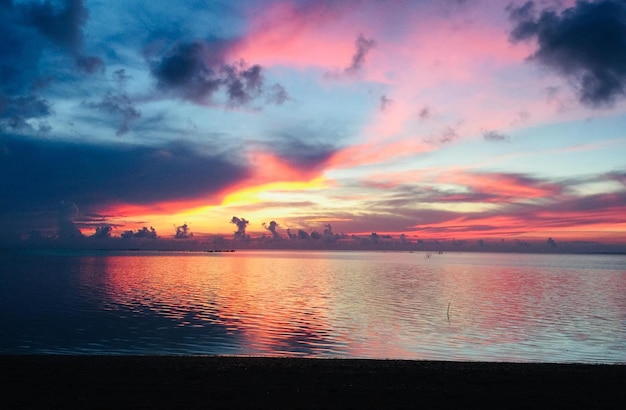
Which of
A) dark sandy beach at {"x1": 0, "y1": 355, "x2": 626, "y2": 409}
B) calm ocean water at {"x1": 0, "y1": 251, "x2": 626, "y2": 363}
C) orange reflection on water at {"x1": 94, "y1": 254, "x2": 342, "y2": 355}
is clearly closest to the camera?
dark sandy beach at {"x1": 0, "y1": 355, "x2": 626, "y2": 409}

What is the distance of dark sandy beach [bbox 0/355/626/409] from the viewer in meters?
18.3

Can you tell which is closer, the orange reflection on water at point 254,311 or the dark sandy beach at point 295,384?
the dark sandy beach at point 295,384

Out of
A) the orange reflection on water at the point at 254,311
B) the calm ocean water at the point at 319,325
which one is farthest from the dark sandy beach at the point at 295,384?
the orange reflection on water at the point at 254,311

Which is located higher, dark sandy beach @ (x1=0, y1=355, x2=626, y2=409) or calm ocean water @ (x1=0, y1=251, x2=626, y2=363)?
dark sandy beach @ (x1=0, y1=355, x2=626, y2=409)

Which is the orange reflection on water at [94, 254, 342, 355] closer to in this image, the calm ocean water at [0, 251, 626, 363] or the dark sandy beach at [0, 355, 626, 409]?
the calm ocean water at [0, 251, 626, 363]

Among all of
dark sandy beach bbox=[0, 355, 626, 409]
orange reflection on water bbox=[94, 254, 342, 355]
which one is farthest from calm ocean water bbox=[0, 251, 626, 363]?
dark sandy beach bbox=[0, 355, 626, 409]

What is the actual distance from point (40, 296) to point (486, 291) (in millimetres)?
81856

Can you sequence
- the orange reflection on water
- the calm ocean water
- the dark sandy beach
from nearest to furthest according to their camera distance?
1. the dark sandy beach
2. the calm ocean water
3. the orange reflection on water

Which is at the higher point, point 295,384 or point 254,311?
point 295,384

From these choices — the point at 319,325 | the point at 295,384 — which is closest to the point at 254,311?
the point at 319,325

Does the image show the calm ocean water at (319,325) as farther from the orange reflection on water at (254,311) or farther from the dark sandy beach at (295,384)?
the dark sandy beach at (295,384)

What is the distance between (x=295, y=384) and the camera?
2119cm

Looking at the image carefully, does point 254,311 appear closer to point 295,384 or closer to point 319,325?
point 319,325

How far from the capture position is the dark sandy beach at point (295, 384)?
18.3 meters
